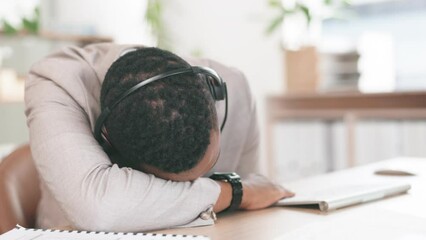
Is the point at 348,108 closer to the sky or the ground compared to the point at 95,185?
closer to the ground

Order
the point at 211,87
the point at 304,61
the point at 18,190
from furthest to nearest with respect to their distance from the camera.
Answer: the point at 304,61
the point at 18,190
the point at 211,87

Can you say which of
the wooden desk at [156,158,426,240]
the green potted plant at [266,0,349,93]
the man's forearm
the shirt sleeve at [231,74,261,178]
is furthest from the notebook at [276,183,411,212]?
the green potted plant at [266,0,349,93]

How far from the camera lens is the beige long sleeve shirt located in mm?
894

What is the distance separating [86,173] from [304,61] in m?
2.42

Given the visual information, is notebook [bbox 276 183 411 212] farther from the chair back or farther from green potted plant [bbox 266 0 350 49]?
green potted plant [bbox 266 0 350 49]

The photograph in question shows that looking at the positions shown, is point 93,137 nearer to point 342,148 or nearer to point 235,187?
point 235,187

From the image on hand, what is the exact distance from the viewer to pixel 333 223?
3.01 ft

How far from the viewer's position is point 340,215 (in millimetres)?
980

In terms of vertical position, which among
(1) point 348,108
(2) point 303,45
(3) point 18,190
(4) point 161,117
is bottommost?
(1) point 348,108

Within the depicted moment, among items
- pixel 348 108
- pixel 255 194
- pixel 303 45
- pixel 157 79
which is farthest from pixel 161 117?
pixel 303 45

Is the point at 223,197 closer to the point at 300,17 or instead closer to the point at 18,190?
the point at 18,190

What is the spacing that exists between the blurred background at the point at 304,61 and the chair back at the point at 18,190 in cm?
150

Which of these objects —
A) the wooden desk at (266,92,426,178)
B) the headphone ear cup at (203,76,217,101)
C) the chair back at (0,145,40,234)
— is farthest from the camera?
the wooden desk at (266,92,426,178)

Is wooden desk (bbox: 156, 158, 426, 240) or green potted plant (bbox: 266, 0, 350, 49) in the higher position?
green potted plant (bbox: 266, 0, 350, 49)
